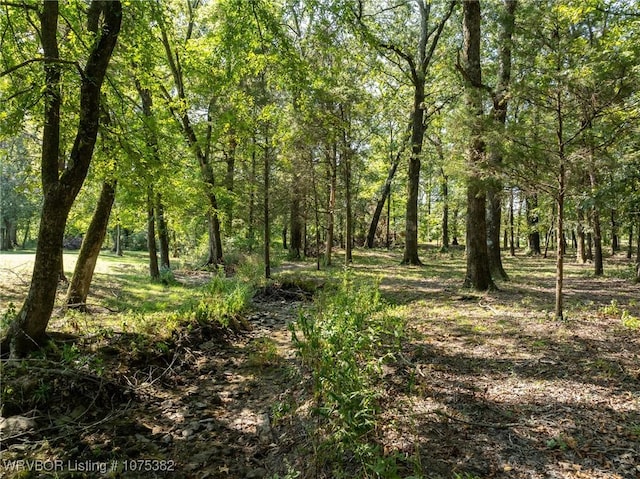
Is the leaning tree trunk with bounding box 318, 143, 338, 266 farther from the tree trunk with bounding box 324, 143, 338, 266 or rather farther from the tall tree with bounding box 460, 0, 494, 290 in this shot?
the tall tree with bounding box 460, 0, 494, 290

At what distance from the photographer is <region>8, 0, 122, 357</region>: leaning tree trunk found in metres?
4.08

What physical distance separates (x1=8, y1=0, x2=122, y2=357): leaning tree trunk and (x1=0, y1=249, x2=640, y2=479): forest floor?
1.38 feet

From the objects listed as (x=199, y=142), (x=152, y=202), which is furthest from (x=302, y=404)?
(x=199, y=142)

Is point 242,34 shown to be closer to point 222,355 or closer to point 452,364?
point 222,355

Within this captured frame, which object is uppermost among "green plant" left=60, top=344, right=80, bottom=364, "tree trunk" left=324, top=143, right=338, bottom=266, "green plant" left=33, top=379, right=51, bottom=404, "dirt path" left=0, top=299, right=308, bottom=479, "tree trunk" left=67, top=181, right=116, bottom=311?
"tree trunk" left=324, top=143, right=338, bottom=266

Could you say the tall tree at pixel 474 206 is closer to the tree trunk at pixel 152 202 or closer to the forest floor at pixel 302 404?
the forest floor at pixel 302 404

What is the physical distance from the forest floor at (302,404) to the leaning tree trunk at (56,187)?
0.42 m

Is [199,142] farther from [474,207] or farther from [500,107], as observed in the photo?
[500,107]

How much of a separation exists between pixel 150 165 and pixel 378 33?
485 inches

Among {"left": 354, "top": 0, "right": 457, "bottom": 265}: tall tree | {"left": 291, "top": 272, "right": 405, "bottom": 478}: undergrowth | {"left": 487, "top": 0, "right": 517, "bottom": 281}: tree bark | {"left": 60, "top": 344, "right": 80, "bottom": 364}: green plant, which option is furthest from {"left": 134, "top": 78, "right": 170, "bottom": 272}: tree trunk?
{"left": 354, "top": 0, "right": 457, "bottom": 265}: tall tree

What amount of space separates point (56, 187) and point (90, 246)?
2.87 meters

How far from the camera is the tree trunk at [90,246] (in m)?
6.58

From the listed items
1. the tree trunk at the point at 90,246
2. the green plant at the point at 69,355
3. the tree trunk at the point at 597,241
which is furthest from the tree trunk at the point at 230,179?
the tree trunk at the point at 597,241

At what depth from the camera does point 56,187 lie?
4.12 m
